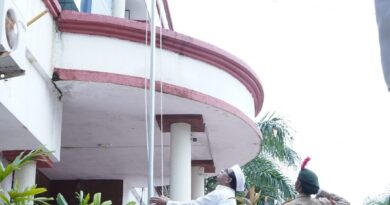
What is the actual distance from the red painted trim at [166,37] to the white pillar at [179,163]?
0.87m

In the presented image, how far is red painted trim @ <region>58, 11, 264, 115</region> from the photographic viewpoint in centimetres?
711

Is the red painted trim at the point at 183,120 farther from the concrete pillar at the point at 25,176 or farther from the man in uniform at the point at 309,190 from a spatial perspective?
the man in uniform at the point at 309,190

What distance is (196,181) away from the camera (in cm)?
1023

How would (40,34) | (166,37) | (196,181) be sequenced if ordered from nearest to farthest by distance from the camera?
(40,34)
(166,37)
(196,181)

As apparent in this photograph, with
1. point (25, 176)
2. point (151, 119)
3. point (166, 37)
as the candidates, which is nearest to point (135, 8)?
point (166, 37)

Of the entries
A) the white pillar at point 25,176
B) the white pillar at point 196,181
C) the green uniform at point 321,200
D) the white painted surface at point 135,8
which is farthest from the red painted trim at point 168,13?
the green uniform at point 321,200

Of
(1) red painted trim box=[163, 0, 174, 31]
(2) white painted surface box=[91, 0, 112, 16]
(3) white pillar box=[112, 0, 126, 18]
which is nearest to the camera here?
(2) white painted surface box=[91, 0, 112, 16]

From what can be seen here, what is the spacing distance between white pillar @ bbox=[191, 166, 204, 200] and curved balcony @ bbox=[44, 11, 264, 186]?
2.66ft

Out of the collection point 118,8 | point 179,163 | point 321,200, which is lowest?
point 321,200

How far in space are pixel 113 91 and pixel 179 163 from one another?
1441 mm

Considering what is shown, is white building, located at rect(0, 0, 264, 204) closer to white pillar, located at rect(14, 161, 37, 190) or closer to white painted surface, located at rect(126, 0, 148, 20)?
white pillar, located at rect(14, 161, 37, 190)

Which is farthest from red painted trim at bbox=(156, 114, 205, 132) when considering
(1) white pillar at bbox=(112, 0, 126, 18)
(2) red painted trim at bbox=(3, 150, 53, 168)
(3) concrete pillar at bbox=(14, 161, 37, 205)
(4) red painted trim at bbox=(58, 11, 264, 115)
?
(1) white pillar at bbox=(112, 0, 126, 18)

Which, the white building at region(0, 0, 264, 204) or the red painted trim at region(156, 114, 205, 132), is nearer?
the white building at region(0, 0, 264, 204)

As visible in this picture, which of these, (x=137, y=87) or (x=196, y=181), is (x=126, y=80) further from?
(x=196, y=181)
